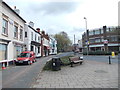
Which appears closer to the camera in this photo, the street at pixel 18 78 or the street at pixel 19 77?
the street at pixel 18 78

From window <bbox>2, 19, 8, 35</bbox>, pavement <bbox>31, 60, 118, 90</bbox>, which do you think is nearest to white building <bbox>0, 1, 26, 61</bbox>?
window <bbox>2, 19, 8, 35</bbox>

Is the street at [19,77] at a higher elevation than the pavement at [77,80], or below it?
below

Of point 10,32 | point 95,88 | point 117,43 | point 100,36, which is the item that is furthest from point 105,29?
point 95,88

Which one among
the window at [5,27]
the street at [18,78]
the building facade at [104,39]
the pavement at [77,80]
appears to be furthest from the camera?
the building facade at [104,39]

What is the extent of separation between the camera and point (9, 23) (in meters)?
15.4

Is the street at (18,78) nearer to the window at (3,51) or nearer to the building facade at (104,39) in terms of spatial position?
the window at (3,51)

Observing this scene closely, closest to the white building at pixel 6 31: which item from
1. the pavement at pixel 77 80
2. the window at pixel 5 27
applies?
the window at pixel 5 27

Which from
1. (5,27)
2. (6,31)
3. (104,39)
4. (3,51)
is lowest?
(3,51)

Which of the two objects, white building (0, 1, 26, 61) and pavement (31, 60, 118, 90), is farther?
white building (0, 1, 26, 61)

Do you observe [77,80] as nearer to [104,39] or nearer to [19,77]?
[19,77]

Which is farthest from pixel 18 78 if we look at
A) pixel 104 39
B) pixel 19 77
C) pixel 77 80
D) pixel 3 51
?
pixel 104 39

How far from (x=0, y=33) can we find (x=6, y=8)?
11.5ft

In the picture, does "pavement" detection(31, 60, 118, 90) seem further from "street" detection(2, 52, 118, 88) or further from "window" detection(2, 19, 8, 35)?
"window" detection(2, 19, 8, 35)

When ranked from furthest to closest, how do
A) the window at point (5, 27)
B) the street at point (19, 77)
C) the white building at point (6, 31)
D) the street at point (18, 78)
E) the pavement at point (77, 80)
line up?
1. the window at point (5, 27)
2. the white building at point (6, 31)
3. the street at point (19, 77)
4. the street at point (18, 78)
5. the pavement at point (77, 80)
